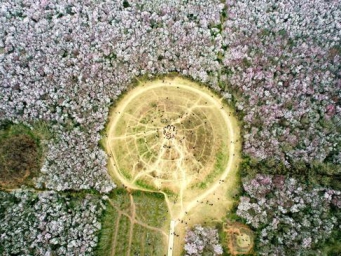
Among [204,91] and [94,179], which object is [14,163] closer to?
[94,179]

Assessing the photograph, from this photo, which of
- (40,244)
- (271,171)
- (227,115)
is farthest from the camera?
(227,115)

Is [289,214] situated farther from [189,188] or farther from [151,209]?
[151,209]

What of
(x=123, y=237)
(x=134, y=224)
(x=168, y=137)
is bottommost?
(x=123, y=237)

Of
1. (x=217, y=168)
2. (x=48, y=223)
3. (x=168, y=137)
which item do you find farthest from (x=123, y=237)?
(x=217, y=168)

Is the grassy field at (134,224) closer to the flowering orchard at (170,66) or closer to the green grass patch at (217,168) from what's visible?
the flowering orchard at (170,66)

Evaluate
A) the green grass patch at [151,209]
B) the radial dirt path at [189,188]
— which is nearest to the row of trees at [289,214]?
the radial dirt path at [189,188]

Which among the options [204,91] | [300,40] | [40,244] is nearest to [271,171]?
[204,91]
